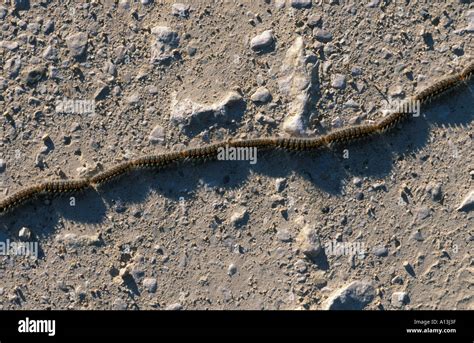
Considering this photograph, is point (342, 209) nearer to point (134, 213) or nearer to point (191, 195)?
point (191, 195)

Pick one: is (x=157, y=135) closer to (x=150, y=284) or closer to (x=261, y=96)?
(x=261, y=96)

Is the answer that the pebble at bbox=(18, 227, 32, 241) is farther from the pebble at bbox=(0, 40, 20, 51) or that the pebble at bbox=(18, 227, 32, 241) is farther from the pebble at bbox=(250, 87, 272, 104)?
the pebble at bbox=(250, 87, 272, 104)

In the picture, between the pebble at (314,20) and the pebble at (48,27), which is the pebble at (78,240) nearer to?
the pebble at (48,27)

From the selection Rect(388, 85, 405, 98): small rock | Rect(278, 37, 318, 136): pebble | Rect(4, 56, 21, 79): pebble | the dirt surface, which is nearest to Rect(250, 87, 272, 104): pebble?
the dirt surface

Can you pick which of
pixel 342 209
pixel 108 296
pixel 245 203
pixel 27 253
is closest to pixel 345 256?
pixel 342 209

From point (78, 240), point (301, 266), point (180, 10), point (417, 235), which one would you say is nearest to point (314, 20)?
point (180, 10)

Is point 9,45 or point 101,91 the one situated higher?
Result: point 9,45
